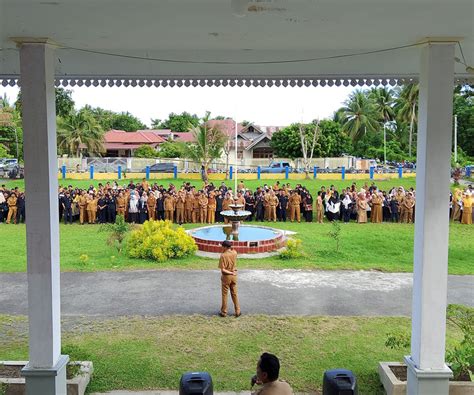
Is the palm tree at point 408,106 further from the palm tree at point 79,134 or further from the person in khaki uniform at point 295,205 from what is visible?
the palm tree at point 79,134

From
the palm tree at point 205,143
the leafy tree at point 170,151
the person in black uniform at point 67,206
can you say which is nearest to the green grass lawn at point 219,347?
the person in black uniform at point 67,206

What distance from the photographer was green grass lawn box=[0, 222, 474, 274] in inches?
Answer: 439

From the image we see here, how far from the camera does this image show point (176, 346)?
255 inches

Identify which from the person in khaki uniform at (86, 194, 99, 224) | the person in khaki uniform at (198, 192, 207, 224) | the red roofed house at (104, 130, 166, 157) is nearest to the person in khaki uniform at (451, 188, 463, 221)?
the person in khaki uniform at (198, 192, 207, 224)

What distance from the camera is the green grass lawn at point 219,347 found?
18.3 feet

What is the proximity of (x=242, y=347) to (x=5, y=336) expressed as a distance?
126 inches

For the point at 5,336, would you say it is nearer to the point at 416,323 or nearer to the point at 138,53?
the point at 138,53

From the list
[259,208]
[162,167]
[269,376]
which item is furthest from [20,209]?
[162,167]

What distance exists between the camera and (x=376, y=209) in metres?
17.2

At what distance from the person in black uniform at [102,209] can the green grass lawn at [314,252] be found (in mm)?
761

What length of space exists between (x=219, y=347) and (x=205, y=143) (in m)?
26.2

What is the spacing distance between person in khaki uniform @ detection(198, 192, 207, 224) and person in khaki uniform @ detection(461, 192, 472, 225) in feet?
28.0

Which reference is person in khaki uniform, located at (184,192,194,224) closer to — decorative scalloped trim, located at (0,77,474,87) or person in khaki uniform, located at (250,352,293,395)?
decorative scalloped trim, located at (0,77,474,87)

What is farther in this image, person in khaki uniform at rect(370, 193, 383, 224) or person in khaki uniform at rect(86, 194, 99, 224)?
person in khaki uniform at rect(370, 193, 383, 224)
